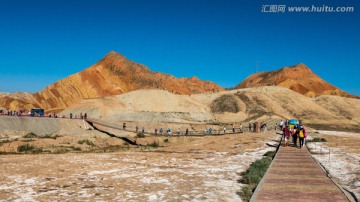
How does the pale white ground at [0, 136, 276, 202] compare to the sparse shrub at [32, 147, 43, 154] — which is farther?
the sparse shrub at [32, 147, 43, 154]

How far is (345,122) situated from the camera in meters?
94.4

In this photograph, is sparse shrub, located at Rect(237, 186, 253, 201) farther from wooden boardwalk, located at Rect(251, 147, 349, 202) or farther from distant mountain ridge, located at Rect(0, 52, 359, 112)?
distant mountain ridge, located at Rect(0, 52, 359, 112)

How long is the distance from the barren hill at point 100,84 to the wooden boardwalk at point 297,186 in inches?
3450

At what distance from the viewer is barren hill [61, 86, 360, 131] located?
263ft

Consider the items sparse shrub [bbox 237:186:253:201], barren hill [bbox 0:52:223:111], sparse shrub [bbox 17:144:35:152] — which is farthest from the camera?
barren hill [bbox 0:52:223:111]

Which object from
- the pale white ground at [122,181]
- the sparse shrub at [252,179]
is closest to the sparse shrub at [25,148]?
the pale white ground at [122,181]

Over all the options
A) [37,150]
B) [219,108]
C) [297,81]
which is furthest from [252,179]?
[297,81]

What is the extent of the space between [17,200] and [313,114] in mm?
100091

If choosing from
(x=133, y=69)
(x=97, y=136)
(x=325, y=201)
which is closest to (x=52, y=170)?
(x=325, y=201)

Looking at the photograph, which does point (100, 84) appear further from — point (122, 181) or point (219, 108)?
point (122, 181)

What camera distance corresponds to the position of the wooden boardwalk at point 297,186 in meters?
9.98

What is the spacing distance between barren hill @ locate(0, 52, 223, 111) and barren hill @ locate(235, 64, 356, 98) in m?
57.5

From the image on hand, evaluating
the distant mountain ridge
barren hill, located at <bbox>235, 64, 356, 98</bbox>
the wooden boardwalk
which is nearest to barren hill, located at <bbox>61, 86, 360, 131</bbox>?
the distant mountain ridge

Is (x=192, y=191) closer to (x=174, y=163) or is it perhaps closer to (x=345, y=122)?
(x=174, y=163)
